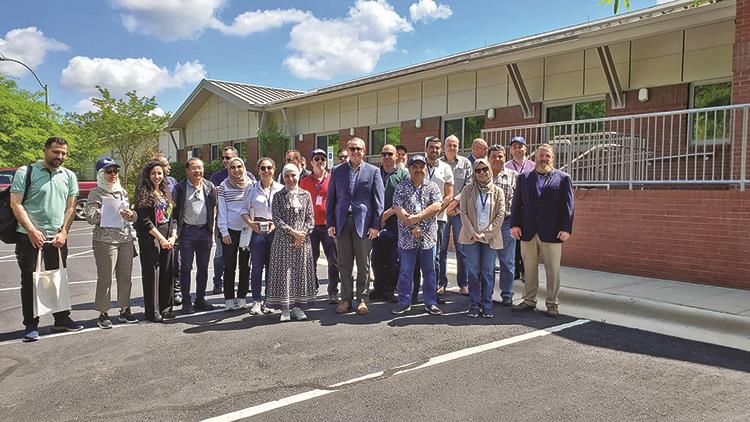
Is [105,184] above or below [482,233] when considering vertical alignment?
above

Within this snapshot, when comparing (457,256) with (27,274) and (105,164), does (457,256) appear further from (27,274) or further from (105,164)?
(27,274)

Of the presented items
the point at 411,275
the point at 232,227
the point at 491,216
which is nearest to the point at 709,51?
the point at 491,216

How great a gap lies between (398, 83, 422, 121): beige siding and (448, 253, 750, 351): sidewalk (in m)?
9.15

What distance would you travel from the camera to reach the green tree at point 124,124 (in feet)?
96.6

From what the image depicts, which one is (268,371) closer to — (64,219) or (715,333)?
(64,219)

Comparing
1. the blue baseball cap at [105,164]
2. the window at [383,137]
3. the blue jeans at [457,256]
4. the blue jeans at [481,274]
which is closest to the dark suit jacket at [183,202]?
the blue baseball cap at [105,164]

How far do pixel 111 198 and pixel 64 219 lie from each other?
494mm

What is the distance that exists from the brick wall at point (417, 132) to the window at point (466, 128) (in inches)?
16.0

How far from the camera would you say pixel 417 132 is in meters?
15.8

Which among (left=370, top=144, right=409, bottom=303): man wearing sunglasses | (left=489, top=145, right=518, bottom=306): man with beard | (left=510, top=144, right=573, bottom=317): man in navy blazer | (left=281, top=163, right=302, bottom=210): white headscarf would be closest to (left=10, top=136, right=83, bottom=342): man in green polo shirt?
(left=281, top=163, right=302, bottom=210): white headscarf

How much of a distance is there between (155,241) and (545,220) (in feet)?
14.3

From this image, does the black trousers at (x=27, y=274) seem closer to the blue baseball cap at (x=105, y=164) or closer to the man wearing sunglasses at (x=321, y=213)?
the blue baseball cap at (x=105, y=164)

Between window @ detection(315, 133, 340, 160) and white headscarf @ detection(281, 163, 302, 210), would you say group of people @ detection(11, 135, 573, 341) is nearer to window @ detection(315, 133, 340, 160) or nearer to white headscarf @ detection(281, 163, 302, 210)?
white headscarf @ detection(281, 163, 302, 210)

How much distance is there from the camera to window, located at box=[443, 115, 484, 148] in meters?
14.1
